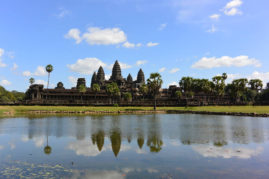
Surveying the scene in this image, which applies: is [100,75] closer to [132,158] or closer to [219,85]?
[219,85]

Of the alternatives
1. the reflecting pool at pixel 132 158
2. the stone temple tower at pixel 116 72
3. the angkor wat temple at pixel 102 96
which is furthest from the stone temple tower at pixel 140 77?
the reflecting pool at pixel 132 158

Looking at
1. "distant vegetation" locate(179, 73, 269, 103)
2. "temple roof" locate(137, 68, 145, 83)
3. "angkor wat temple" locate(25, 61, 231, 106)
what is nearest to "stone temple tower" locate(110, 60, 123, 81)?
"angkor wat temple" locate(25, 61, 231, 106)

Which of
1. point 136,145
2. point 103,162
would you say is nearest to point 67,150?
point 103,162

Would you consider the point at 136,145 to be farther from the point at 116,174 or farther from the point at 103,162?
the point at 116,174

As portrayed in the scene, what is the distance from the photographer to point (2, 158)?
14.3 metres

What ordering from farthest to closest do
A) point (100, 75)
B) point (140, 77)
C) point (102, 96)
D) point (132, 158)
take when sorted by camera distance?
point (140, 77), point (100, 75), point (102, 96), point (132, 158)

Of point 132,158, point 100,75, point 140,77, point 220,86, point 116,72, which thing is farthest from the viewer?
point 140,77

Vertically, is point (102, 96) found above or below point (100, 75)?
below

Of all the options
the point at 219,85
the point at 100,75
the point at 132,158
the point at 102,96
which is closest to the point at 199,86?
the point at 219,85

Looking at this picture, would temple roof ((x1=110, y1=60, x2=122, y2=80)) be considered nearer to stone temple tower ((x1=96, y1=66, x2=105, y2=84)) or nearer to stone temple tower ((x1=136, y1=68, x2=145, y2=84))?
stone temple tower ((x1=96, y1=66, x2=105, y2=84))

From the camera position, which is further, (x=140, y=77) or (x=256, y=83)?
(x=140, y=77)

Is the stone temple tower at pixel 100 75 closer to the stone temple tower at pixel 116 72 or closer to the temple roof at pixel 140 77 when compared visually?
the stone temple tower at pixel 116 72

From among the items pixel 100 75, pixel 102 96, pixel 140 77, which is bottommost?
pixel 102 96

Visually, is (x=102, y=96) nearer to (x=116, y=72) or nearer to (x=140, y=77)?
(x=116, y=72)
